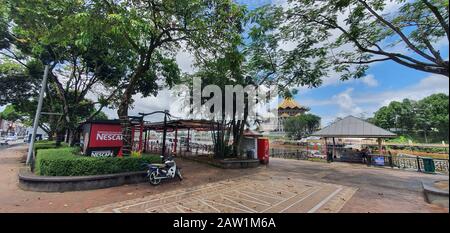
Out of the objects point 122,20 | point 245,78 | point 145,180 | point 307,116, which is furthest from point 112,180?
point 307,116

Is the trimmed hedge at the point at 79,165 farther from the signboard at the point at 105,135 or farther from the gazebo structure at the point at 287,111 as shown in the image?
the gazebo structure at the point at 287,111

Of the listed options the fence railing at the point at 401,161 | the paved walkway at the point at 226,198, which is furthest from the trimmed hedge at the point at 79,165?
the fence railing at the point at 401,161

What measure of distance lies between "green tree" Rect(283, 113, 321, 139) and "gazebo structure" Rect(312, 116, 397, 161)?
40570 mm

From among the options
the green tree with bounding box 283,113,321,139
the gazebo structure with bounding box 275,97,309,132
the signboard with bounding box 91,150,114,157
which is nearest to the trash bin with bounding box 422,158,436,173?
the signboard with bounding box 91,150,114,157

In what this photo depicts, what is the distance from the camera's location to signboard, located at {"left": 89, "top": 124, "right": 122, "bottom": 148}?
7.98 metres

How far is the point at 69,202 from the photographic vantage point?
4965 millimetres

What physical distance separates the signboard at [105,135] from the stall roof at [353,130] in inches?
502

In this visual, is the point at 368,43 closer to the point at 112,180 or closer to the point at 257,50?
the point at 257,50

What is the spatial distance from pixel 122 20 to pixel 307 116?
5486 centimetres

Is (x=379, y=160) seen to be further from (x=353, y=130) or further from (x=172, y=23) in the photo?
(x=172, y=23)

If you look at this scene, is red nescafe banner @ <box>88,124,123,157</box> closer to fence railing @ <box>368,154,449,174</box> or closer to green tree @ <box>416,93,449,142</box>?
green tree @ <box>416,93,449,142</box>

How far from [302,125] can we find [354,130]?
4279 cm

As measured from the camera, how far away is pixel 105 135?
828cm
